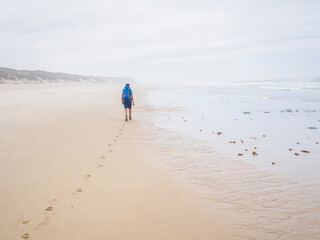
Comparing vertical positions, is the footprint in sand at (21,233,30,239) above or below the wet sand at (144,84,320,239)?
below

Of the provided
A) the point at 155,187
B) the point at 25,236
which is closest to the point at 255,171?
the point at 155,187

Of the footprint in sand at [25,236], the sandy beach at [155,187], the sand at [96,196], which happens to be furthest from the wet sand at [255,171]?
the footprint in sand at [25,236]

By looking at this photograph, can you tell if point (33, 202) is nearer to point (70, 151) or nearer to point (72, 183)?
point (72, 183)

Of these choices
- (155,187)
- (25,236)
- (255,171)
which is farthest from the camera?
(255,171)

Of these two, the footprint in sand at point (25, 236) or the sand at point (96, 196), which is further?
the sand at point (96, 196)

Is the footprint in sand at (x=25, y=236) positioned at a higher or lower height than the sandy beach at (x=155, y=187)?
lower

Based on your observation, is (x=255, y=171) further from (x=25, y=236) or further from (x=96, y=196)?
(x=25, y=236)

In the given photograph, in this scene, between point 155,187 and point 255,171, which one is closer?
point 155,187

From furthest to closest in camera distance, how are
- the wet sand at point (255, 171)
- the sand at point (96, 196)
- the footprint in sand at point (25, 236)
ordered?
1. the wet sand at point (255, 171)
2. the sand at point (96, 196)
3. the footprint in sand at point (25, 236)

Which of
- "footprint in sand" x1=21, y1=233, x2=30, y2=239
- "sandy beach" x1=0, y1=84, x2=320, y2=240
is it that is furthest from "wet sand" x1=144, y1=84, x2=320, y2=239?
"footprint in sand" x1=21, y1=233, x2=30, y2=239

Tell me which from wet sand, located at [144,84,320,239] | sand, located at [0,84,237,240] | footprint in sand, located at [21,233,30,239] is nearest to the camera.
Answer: footprint in sand, located at [21,233,30,239]

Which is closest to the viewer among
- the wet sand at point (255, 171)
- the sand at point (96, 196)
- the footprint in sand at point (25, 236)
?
the footprint in sand at point (25, 236)

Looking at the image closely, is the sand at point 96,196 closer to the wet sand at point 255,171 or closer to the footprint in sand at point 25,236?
the footprint in sand at point 25,236

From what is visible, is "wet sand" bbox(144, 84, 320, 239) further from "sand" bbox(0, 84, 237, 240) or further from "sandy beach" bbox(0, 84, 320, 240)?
"sand" bbox(0, 84, 237, 240)
